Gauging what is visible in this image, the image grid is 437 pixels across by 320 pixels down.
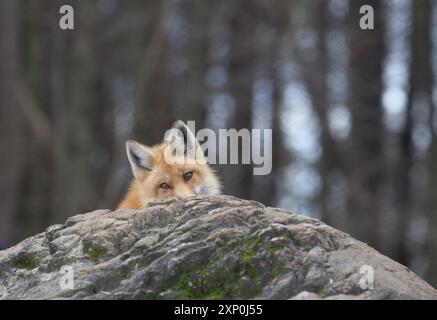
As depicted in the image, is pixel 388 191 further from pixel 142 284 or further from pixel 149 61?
pixel 142 284

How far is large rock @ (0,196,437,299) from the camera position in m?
5.51

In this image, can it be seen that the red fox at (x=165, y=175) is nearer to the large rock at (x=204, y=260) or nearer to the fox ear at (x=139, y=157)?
the fox ear at (x=139, y=157)

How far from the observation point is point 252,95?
2602 cm

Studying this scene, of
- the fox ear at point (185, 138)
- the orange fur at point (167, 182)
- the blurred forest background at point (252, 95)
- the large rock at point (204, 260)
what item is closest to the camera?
the large rock at point (204, 260)

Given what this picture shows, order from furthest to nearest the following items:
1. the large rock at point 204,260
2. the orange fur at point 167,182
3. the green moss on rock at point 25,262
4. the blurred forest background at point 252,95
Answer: the blurred forest background at point 252,95, the orange fur at point 167,182, the green moss on rock at point 25,262, the large rock at point 204,260

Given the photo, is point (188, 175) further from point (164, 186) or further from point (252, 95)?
point (252, 95)

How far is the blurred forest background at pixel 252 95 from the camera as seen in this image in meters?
20.4

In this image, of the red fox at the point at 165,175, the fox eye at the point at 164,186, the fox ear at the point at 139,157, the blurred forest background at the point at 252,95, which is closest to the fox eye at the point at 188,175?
the red fox at the point at 165,175

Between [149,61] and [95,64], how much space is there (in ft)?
8.38

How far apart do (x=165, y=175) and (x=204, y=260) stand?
3.19 m

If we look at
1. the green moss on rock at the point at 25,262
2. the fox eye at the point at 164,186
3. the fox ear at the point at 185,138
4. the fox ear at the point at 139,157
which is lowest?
the green moss on rock at the point at 25,262

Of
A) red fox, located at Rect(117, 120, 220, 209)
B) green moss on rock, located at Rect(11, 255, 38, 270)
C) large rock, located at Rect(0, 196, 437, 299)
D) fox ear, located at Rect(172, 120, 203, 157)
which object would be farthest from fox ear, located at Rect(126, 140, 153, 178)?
green moss on rock, located at Rect(11, 255, 38, 270)

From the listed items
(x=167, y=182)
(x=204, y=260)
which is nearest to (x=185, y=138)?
(x=167, y=182)

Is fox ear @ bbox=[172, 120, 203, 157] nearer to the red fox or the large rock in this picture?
the red fox
